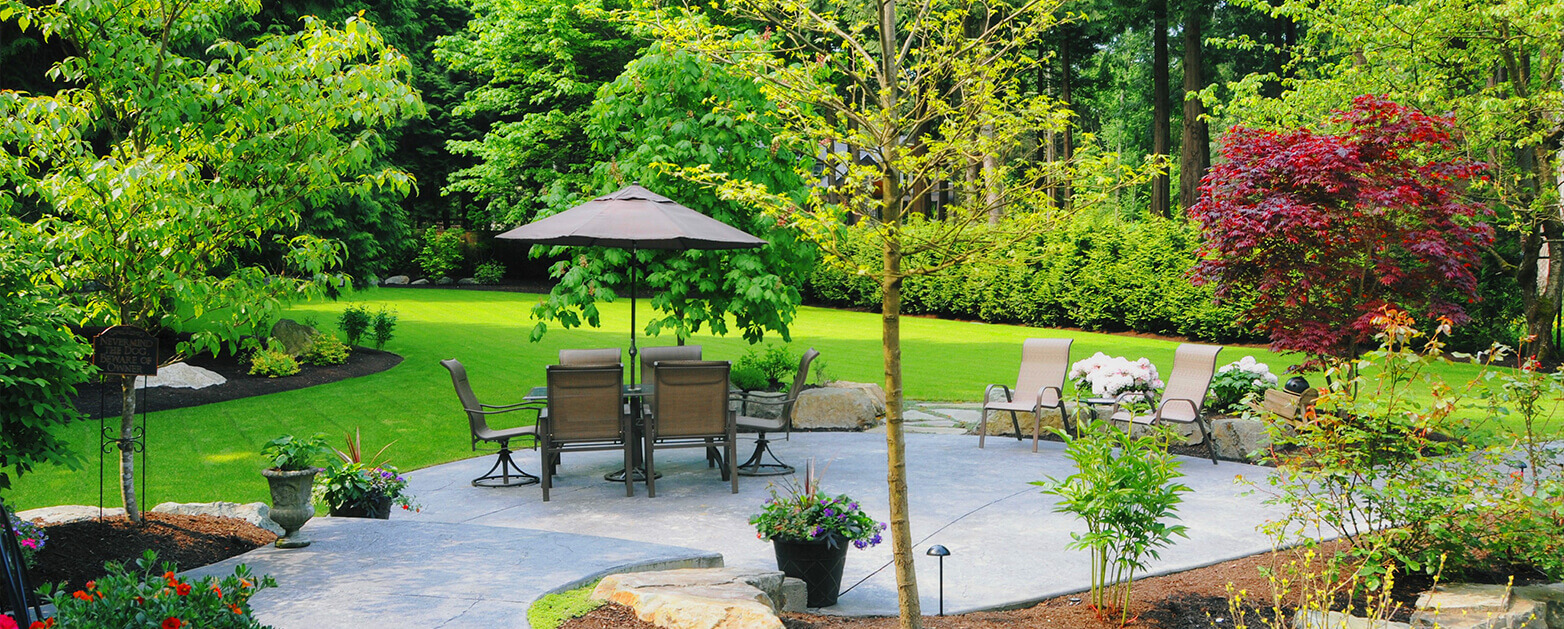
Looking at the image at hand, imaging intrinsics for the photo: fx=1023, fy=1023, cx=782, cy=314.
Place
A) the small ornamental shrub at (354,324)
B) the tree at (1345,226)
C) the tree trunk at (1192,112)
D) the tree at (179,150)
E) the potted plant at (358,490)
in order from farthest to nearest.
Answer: the tree trunk at (1192,112) < the small ornamental shrub at (354,324) < the tree at (1345,226) < the potted plant at (358,490) < the tree at (179,150)

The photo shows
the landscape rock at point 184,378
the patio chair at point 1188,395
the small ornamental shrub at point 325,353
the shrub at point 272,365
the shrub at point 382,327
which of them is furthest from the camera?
the shrub at point 382,327

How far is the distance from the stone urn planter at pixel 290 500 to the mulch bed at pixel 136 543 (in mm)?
255

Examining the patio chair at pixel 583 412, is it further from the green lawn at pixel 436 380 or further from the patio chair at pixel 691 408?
the green lawn at pixel 436 380

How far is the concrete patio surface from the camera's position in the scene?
Result: 5.01 m

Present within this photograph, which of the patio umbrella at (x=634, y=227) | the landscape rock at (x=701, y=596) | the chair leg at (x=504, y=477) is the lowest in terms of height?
the chair leg at (x=504, y=477)

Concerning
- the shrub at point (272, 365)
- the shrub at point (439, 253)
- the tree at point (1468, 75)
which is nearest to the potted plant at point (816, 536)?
the tree at point (1468, 75)

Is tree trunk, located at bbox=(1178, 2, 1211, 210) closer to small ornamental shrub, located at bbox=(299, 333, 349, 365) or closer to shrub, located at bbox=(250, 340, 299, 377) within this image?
small ornamental shrub, located at bbox=(299, 333, 349, 365)

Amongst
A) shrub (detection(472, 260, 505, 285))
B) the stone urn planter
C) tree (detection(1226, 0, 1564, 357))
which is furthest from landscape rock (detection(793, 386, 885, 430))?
A: shrub (detection(472, 260, 505, 285))

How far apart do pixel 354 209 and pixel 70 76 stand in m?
10.1

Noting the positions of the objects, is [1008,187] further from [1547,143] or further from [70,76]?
[1547,143]

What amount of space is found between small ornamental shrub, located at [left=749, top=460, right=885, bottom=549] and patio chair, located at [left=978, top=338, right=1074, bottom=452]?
413 centimetres

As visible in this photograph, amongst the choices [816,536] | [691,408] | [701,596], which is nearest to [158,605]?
[701,596]

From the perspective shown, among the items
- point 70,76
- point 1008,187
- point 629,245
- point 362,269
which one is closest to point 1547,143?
point 629,245

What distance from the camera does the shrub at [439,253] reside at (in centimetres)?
3058
